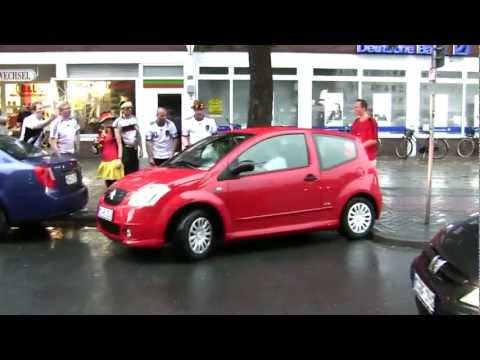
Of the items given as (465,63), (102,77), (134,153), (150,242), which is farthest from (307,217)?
(465,63)

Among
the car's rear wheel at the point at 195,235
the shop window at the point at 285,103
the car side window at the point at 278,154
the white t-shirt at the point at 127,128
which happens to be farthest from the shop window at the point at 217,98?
the car's rear wheel at the point at 195,235

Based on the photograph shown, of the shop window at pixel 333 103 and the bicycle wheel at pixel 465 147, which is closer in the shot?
the bicycle wheel at pixel 465 147

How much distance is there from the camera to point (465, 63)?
68.5ft

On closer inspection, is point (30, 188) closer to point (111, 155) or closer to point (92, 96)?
point (111, 155)

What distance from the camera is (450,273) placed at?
140 inches

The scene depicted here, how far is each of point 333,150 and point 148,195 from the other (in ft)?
8.71

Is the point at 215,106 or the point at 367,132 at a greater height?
the point at 215,106

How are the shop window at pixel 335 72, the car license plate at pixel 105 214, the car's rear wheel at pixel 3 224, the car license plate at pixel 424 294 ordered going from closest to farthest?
the car license plate at pixel 424 294 → the car license plate at pixel 105 214 → the car's rear wheel at pixel 3 224 → the shop window at pixel 335 72

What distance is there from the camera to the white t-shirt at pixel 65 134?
32.8ft

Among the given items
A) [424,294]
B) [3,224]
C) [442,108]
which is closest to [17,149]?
[3,224]

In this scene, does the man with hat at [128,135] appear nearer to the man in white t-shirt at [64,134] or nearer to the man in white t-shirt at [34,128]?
the man in white t-shirt at [64,134]

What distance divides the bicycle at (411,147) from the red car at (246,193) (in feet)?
40.3

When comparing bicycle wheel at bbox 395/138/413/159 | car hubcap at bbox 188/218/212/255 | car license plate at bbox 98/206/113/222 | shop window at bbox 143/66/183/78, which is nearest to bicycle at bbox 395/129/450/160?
bicycle wheel at bbox 395/138/413/159

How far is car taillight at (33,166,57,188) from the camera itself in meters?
7.99
